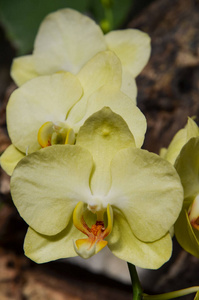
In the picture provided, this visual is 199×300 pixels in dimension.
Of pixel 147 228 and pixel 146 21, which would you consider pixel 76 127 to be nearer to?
pixel 147 228

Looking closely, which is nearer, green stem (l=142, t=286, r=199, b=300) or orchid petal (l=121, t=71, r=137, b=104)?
green stem (l=142, t=286, r=199, b=300)

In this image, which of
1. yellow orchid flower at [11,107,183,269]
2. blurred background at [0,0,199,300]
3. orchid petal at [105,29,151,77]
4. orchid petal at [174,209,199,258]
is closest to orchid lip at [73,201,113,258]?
yellow orchid flower at [11,107,183,269]

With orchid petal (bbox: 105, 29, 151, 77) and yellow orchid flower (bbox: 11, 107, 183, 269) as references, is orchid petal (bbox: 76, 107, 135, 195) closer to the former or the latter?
yellow orchid flower (bbox: 11, 107, 183, 269)

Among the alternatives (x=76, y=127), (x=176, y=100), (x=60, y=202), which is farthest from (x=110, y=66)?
(x=176, y=100)

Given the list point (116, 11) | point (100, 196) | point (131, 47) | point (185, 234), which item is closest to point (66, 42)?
point (131, 47)

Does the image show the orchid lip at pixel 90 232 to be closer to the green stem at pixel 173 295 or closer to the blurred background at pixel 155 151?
the green stem at pixel 173 295

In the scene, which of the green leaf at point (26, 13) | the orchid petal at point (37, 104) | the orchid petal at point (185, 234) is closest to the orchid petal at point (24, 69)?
the orchid petal at point (37, 104)

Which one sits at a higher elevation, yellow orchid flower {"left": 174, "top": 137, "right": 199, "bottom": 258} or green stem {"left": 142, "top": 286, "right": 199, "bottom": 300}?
yellow orchid flower {"left": 174, "top": 137, "right": 199, "bottom": 258}
